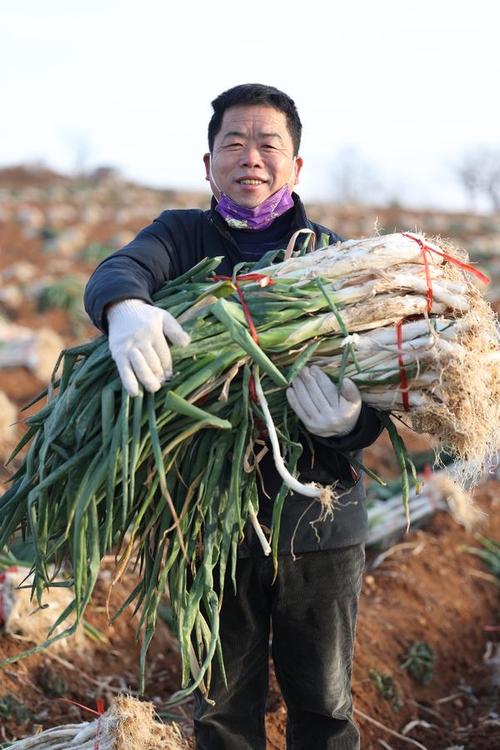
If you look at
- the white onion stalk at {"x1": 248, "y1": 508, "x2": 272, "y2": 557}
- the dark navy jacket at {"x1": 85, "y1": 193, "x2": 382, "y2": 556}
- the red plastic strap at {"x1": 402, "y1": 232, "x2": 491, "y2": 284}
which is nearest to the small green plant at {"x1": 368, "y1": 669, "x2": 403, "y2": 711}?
the dark navy jacket at {"x1": 85, "y1": 193, "x2": 382, "y2": 556}

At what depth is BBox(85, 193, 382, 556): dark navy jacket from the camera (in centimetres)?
185

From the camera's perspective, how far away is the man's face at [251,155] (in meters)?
2.06

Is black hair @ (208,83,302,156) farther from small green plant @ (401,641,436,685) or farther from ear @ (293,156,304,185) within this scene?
small green plant @ (401,641,436,685)

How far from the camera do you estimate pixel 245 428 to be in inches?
72.4

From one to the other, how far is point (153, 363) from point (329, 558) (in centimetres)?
67

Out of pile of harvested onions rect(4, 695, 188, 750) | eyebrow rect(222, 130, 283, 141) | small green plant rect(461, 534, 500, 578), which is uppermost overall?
eyebrow rect(222, 130, 283, 141)

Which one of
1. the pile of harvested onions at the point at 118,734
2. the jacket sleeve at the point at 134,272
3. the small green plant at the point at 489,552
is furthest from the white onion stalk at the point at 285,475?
the small green plant at the point at 489,552

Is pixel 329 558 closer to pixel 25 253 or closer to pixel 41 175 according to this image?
pixel 25 253

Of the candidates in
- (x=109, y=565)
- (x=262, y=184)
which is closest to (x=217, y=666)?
(x=262, y=184)

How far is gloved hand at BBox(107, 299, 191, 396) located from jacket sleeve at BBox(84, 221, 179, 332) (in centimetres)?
4

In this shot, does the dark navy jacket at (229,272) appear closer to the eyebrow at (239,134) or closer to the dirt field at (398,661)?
the eyebrow at (239,134)

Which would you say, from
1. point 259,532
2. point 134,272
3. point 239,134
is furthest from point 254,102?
point 259,532

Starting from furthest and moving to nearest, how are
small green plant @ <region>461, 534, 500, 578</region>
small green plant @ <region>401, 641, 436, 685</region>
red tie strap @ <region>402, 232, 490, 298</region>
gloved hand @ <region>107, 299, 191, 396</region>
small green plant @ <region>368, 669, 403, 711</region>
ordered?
small green plant @ <region>461, 534, 500, 578</region> → small green plant @ <region>401, 641, 436, 685</region> → small green plant @ <region>368, 669, 403, 711</region> → red tie strap @ <region>402, 232, 490, 298</region> → gloved hand @ <region>107, 299, 191, 396</region>

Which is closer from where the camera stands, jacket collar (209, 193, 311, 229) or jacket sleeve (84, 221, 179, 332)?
jacket sleeve (84, 221, 179, 332)
